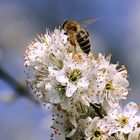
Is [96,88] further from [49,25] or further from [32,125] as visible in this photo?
[49,25]

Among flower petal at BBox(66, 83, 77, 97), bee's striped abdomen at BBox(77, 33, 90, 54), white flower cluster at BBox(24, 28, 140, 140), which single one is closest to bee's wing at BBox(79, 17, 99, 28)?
bee's striped abdomen at BBox(77, 33, 90, 54)

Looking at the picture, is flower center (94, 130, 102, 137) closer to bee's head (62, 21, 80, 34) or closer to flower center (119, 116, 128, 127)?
flower center (119, 116, 128, 127)

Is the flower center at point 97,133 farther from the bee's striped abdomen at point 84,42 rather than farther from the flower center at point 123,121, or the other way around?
the bee's striped abdomen at point 84,42

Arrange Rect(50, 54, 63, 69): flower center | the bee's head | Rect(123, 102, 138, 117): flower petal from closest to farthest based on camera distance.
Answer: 1. Rect(50, 54, 63, 69): flower center
2. Rect(123, 102, 138, 117): flower petal
3. the bee's head

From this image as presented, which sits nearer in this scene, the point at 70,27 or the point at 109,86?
the point at 109,86

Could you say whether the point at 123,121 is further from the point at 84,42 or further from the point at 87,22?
the point at 87,22

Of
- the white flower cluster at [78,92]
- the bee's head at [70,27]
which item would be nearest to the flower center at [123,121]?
the white flower cluster at [78,92]

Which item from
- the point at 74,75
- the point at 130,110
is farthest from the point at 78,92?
the point at 130,110

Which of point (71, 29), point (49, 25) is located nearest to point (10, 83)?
point (71, 29)
